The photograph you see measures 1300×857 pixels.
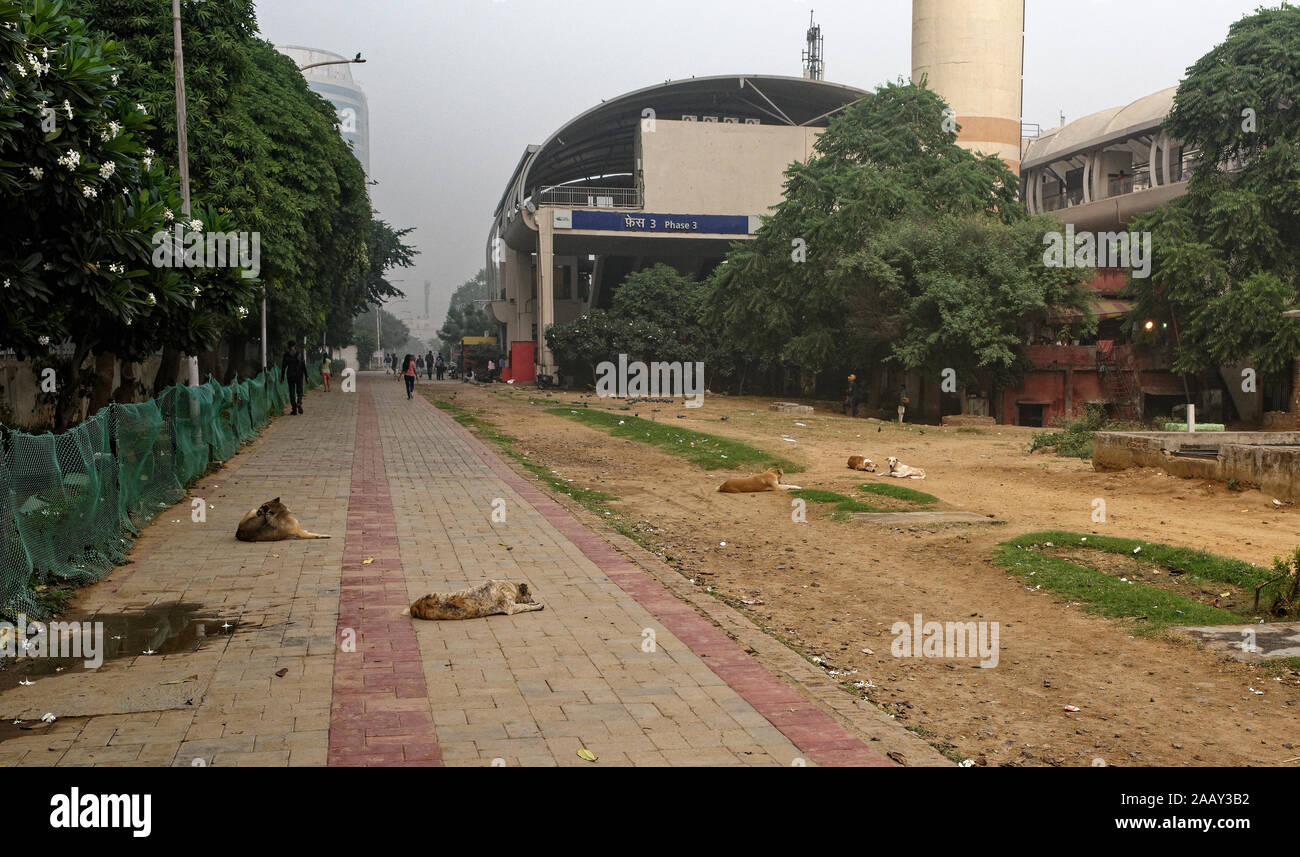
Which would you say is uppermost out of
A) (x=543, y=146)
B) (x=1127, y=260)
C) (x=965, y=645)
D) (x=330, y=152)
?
(x=543, y=146)

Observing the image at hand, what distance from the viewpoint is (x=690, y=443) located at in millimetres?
24156

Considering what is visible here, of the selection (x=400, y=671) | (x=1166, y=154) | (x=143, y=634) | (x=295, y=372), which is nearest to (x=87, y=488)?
(x=143, y=634)

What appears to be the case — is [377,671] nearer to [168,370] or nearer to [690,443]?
[168,370]

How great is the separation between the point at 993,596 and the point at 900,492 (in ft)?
20.8

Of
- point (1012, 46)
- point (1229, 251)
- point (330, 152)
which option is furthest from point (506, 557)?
point (1012, 46)

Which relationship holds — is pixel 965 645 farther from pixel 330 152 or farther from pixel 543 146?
pixel 543 146

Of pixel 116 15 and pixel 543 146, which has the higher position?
pixel 543 146

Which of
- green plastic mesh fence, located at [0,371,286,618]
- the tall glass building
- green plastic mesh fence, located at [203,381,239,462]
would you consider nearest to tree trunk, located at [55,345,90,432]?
green plastic mesh fence, located at [0,371,286,618]

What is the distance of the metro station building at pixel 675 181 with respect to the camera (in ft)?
200

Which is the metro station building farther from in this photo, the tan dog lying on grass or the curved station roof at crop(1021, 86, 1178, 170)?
the tan dog lying on grass

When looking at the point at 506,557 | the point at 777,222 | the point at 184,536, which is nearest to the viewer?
the point at 506,557

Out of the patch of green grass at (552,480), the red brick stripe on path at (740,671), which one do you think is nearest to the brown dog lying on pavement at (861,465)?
the patch of green grass at (552,480)

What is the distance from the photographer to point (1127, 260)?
117ft
